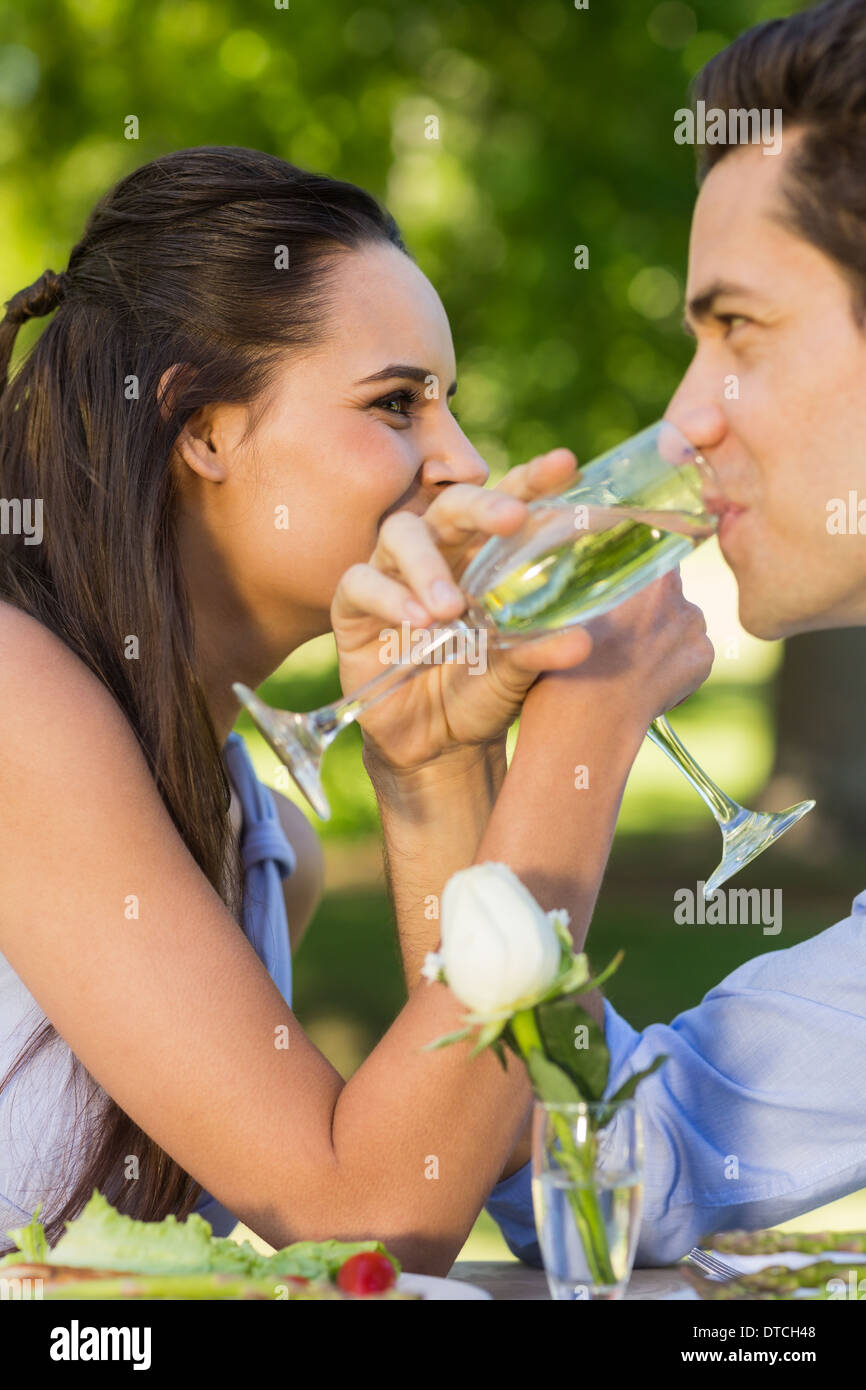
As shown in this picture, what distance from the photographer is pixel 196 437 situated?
8.40 feet

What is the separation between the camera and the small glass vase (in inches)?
50.6

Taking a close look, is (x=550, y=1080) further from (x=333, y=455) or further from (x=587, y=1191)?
(x=333, y=455)

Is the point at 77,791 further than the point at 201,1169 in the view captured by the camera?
Yes

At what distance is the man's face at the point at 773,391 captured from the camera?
2.01m

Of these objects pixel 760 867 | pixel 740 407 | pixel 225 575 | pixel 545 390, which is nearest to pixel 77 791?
pixel 225 575

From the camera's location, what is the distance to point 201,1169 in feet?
5.93

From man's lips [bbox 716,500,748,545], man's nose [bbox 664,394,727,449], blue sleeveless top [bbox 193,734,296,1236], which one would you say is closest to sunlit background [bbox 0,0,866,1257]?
blue sleeveless top [bbox 193,734,296,1236]

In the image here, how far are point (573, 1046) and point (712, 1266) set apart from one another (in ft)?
1.63

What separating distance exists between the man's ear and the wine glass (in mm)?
996

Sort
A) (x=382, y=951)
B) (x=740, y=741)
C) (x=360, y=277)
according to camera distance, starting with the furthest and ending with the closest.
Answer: (x=740, y=741) → (x=382, y=951) → (x=360, y=277)

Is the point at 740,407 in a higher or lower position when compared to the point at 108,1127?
higher

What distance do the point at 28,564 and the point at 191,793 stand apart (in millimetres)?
529

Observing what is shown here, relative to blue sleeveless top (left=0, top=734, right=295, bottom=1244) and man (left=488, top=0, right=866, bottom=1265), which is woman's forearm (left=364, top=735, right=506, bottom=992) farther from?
man (left=488, top=0, right=866, bottom=1265)

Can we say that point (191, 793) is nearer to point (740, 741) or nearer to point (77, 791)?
point (77, 791)
